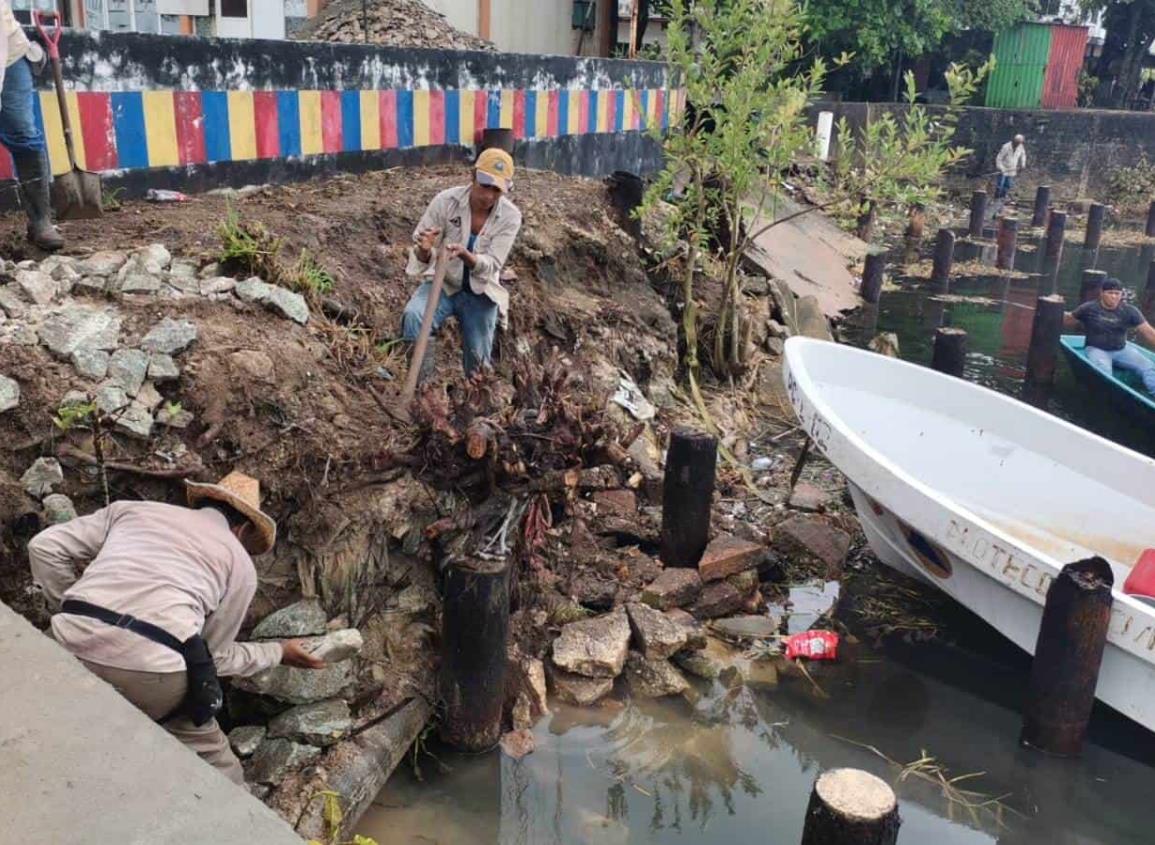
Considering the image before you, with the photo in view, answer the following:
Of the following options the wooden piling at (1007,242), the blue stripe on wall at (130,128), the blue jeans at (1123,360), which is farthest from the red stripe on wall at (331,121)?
the wooden piling at (1007,242)

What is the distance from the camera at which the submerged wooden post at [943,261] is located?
50.6 feet

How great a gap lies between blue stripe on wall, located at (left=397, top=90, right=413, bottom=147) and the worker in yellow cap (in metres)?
3.26

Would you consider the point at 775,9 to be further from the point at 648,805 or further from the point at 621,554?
the point at 648,805

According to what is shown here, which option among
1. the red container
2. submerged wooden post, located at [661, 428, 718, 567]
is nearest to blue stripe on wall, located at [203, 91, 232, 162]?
submerged wooden post, located at [661, 428, 718, 567]

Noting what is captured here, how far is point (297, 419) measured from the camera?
4.76 m

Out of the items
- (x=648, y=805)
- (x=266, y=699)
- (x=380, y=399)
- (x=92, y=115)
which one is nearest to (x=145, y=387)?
(x=380, y=399)

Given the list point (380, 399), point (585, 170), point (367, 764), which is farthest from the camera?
point (585, 170)

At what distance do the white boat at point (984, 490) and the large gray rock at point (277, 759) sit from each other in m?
3.48

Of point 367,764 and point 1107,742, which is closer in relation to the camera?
point 367,764

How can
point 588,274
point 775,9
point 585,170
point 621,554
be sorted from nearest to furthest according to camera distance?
point 621,554 < point 775,9 < point 588,274 < point 585,170

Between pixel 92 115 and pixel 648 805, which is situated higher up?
pixel 92 115

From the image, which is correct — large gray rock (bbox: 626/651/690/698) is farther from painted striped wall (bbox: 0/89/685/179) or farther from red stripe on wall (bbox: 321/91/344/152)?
red stripe on wall (bbox: 321/91/344/152)

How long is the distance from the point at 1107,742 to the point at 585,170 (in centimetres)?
845

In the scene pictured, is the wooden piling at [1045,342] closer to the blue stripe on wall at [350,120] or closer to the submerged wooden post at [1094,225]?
the blue stripe on wall at [350,120]
